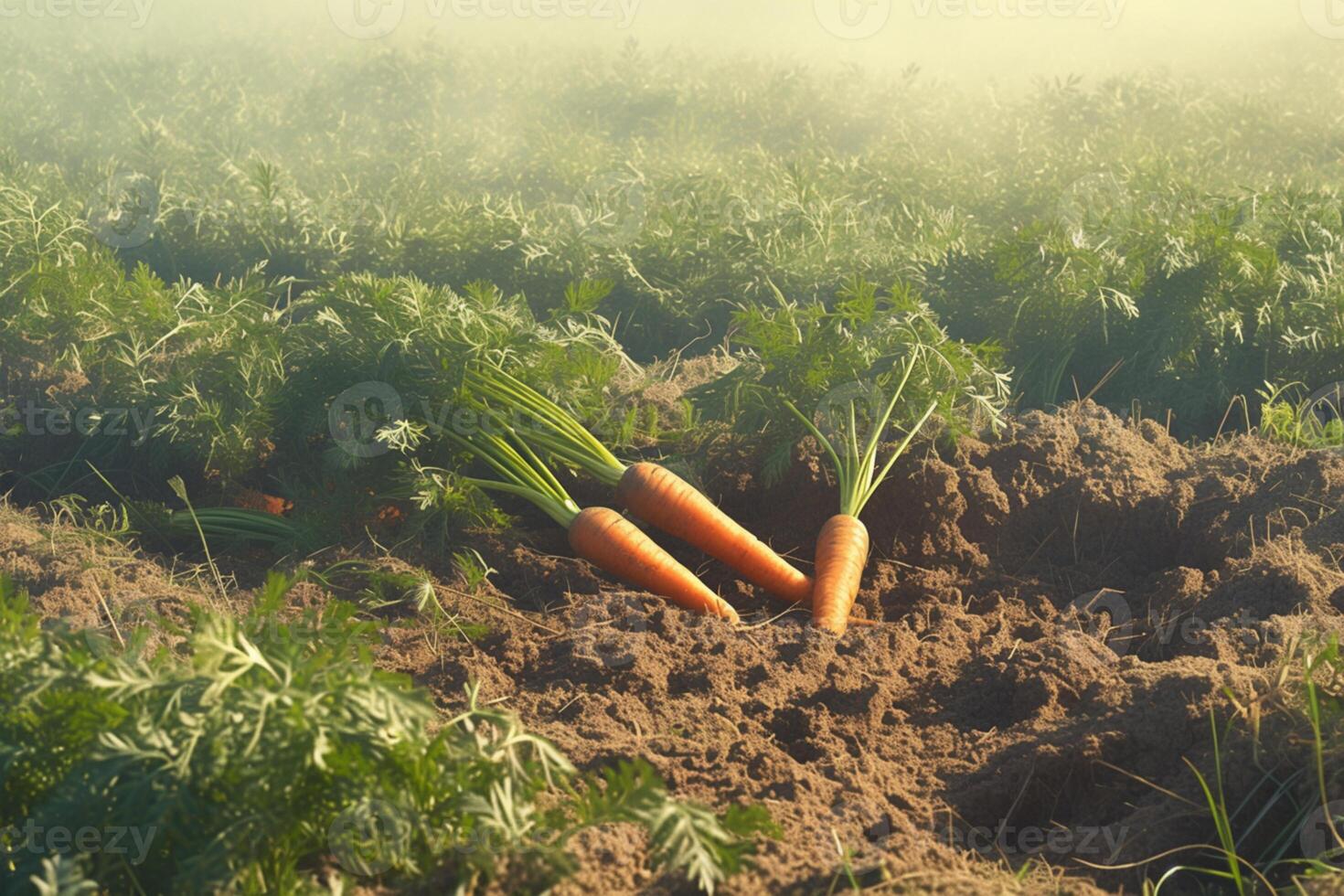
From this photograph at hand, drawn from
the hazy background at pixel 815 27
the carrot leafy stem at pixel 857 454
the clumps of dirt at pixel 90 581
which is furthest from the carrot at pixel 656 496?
the hazy background at pixel 815 27

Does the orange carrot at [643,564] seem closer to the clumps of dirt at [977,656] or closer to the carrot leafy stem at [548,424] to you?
the clumps of dirt at [977,656]

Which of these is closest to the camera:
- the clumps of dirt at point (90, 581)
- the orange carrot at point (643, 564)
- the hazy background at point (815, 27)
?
the clumps of dirt at point (90, 581)

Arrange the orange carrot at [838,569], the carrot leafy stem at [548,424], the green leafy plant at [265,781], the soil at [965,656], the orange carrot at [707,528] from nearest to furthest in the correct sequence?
the green leafy plant at [265,781] < the soil at [965,656] < the orange carrot at [838,569] < the orange carrot at [707,528] < the carrot leafy stem at [548,424]

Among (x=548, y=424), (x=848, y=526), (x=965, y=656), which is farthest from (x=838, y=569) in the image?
(x=548, y=424)

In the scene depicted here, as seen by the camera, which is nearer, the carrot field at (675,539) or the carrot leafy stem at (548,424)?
the carrot field at (675,539)

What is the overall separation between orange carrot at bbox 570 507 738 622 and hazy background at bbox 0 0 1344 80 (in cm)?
875

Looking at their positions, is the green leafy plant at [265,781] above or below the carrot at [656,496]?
above

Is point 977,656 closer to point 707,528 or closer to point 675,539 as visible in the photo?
point 707,528

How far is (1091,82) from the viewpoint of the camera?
37.6 ft

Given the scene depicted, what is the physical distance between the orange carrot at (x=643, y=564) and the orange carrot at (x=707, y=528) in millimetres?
163

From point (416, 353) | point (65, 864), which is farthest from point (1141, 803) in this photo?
point (416, 353)

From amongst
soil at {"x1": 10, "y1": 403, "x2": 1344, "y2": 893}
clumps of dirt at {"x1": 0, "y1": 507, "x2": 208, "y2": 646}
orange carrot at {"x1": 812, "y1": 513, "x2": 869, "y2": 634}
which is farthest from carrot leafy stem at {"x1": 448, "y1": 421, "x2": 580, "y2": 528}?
clumps of dirt at {"x1": 0, "y1": 507, "x2": 208, "y2": 646}

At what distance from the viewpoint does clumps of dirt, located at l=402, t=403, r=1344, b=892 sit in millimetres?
3084

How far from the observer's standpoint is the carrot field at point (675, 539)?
2465 millimetres
